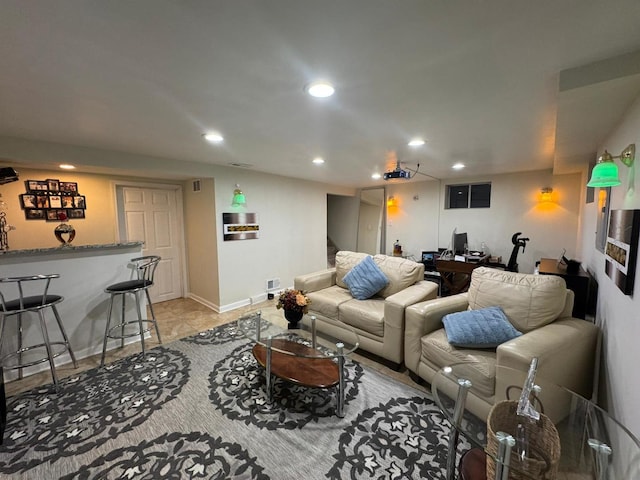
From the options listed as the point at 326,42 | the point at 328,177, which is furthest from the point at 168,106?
the point at 328,177

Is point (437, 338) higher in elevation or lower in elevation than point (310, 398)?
higher

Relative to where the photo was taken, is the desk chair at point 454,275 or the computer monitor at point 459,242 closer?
the desk chair at point 454,275

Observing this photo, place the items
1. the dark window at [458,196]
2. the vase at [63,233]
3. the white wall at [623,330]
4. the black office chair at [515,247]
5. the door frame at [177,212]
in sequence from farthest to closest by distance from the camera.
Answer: the dark window at [458,196] → the black office chair at [515,247] → the door frame at [177,212] → the vase at [63,233] → the white wall at [623,330]

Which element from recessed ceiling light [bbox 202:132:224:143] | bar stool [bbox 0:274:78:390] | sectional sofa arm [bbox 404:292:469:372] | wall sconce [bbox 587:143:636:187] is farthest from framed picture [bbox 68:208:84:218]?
wall sconce [bbox 587:143:636:187]

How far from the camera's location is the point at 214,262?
4.12 m

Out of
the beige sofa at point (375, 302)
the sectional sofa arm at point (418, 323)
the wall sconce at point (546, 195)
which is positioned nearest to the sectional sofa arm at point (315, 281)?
the beige sofa at point (375, 302)

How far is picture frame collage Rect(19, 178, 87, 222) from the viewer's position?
11.1 feet

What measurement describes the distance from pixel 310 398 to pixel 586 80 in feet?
8.42

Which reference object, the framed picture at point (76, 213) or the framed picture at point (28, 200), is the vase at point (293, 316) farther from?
the framed picture at point (28, 200)

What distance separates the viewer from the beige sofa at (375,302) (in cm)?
251

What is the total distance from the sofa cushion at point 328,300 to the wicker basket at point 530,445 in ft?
6.18

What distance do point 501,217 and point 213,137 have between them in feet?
15.8

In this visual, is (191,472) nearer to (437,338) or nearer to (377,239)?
(437,338)

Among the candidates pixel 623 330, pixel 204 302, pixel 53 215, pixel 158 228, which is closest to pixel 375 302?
pixel 623 330
